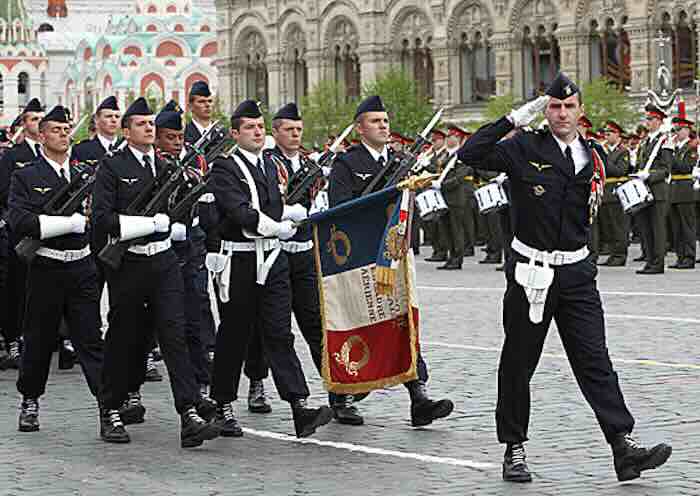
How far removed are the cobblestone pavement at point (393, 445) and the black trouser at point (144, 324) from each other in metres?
0.35

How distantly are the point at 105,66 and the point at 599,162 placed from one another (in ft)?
323

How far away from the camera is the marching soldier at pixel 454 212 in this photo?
83.7 ft

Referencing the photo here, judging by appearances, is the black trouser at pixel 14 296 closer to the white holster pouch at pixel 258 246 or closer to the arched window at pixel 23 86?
the white holster pouch at pixel 258 246

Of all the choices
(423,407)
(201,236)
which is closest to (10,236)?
(201,236)

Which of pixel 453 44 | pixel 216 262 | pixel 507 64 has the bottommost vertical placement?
pixel 216 262

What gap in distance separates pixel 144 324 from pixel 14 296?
180 inches

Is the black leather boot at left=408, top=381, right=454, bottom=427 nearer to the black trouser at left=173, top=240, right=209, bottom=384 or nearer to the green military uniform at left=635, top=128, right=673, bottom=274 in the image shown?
the black trouser at left=173, top=240, right=209, bottom=384

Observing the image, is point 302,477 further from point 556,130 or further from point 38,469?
point 556,130

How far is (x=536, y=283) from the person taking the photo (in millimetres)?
8984

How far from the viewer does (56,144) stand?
37.3ft

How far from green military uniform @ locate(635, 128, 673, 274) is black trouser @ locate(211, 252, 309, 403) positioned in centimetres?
1234

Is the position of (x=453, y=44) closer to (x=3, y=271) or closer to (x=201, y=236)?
(x=3, y=271)

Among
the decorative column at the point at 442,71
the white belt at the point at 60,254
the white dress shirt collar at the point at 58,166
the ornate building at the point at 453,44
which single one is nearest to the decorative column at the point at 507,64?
the ornate building at the point at 453,44

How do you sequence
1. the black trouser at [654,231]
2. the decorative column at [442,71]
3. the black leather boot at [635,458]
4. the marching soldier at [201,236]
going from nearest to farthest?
the black leather boot at [635,458], the marching soldier at [201,236], the black trouser at [654,231], the decorative column at [442,71]
